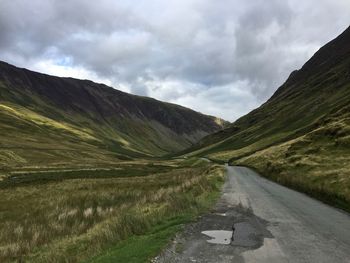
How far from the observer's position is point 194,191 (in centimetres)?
3400

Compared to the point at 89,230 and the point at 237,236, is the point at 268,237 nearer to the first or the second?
the point at 237,236

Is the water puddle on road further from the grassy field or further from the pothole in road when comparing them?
the grassy field

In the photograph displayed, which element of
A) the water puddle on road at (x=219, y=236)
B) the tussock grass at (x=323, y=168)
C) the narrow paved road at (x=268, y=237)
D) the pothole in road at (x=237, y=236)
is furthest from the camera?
the tussock grass at (x=323, y=168)

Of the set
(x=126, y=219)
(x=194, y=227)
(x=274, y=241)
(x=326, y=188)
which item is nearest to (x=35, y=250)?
(x=126, y=219)

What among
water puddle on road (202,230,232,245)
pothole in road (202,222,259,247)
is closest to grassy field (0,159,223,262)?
water puddle on road (202,230,232,245)

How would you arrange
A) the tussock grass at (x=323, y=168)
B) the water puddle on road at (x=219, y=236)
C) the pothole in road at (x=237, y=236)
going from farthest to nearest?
the tussock grass at (x=323, y=168), the water puddle on road at (x=219, y=236), the pothole in road at (x=237, y=236)

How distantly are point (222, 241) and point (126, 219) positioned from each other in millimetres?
6042

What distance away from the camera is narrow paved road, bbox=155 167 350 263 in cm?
1377

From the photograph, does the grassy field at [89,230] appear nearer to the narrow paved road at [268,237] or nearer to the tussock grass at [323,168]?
the narrow paved road at [268,237]

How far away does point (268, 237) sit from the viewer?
17047 mm

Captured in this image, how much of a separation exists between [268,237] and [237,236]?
48.7 inches

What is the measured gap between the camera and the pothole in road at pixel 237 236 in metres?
15.9

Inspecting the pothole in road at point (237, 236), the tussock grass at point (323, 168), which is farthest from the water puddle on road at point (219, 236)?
the tussock grass at point (323, 168)

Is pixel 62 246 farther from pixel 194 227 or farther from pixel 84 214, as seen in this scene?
pixel 84 214
